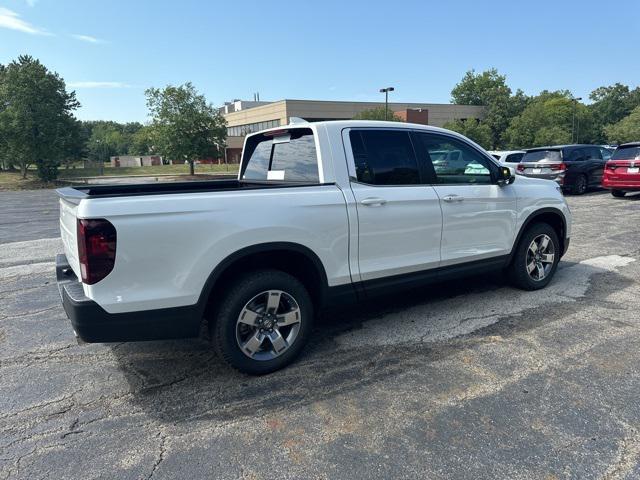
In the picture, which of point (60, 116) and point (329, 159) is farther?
point (60, 116)

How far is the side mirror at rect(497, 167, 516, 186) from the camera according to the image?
474cm

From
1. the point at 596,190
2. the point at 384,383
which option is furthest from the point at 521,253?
the point at 596,190

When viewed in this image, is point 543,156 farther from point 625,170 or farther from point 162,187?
point 162,187

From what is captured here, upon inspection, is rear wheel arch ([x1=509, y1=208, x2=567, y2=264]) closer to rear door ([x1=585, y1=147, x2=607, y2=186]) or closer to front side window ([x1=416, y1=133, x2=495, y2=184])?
front side window ([x1=416, y1=133, x2=495, y2=184])

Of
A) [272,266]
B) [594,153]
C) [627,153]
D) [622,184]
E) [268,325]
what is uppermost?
[594,153]

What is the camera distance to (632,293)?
521 centimetres

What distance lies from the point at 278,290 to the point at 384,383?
1.05 meters

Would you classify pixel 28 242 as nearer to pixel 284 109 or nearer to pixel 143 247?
pixel 143 247

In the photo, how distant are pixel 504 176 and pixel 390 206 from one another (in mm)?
1678

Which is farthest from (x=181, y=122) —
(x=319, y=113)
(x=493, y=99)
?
(x=493, y=99)

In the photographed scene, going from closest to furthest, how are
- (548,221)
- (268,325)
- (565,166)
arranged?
(268,325)
(548,221)
(565,166)

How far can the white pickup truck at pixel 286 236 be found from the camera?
2842 millimetres

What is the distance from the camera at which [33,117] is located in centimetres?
3381

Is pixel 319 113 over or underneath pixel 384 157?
over
